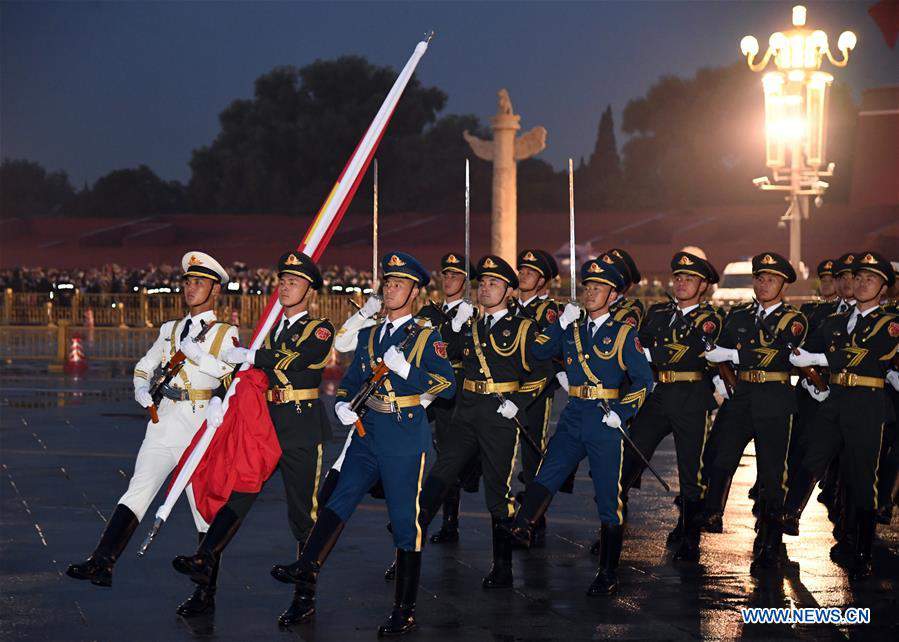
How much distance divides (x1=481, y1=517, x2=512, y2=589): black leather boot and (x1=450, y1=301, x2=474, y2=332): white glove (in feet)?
4.91

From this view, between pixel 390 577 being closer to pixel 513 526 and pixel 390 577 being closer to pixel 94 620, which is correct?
pixel 513 526

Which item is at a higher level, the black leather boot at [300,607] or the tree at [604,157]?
the tree at [604,157]

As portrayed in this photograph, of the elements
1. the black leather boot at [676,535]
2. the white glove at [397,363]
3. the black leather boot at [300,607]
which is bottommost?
the black leather boot at [676,535]

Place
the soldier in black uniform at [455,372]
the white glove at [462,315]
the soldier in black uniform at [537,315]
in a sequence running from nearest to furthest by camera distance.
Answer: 1. the white glove at [462,315]
2. the soldier in black uniform at [455,372]
3. the soldier in black uniform at [537,315]

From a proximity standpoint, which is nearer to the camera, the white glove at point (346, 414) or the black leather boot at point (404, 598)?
the black leather boot at point (404, 598)

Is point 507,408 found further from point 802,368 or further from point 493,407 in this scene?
point 802,368

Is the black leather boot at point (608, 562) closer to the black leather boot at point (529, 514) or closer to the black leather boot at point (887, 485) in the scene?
the black leather boot at point (529, 514)

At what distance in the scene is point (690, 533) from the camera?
8844 mm

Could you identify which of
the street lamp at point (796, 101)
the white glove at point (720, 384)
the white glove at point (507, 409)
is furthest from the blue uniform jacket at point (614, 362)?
the street lamp at point (796, 101)

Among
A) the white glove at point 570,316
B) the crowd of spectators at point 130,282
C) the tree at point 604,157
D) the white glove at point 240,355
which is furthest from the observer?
the tree at point 604,157

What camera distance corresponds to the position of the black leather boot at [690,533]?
342 inches

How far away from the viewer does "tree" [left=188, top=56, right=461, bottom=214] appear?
75.5m

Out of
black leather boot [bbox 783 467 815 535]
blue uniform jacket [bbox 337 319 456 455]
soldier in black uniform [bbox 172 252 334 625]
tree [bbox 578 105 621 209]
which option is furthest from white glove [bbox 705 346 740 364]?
tree [bbox 578 105 621 209]

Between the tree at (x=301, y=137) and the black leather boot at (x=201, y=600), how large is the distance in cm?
6608
